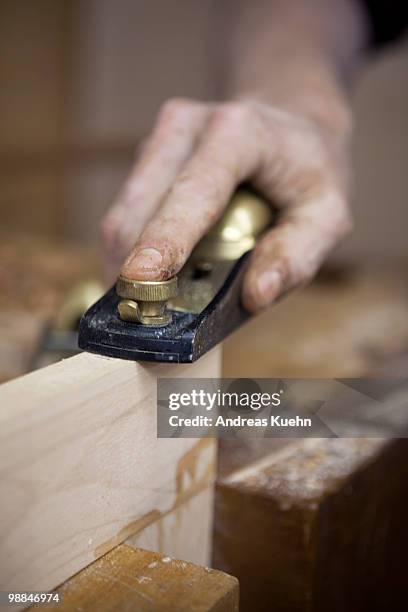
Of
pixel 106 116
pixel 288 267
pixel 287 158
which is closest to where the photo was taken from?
pixel 288 267

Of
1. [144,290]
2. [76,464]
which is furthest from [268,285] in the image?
[76,464]

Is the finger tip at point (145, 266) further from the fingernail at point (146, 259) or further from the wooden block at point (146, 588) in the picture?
the wooden block at point (146, 588)

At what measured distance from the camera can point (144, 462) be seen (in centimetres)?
60

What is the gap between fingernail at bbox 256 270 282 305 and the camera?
78 centimetres

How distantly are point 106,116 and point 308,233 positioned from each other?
80.7 inches

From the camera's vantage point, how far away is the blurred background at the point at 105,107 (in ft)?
7.88

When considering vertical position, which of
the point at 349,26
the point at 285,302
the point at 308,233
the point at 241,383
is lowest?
the point at 285,302

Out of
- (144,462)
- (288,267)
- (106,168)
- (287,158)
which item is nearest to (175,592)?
(144,462)

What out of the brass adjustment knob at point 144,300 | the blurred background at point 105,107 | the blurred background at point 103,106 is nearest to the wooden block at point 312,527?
the brass adjustment knob at point 144,300

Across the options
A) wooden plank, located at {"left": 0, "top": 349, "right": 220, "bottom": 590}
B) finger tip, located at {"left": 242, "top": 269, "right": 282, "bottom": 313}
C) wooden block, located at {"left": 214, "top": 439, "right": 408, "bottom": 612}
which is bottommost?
wooden block, located at {"left": 214, "top": 439, "right": 408, "bottom": 612}

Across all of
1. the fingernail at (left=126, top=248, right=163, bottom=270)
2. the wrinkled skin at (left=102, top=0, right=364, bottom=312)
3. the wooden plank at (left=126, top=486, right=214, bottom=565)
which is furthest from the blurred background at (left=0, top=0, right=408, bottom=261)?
the fingernail at (left=126, top=248, right=163, bottom=270)

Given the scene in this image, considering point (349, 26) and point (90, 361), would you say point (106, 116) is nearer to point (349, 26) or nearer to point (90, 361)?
point (349, 26)

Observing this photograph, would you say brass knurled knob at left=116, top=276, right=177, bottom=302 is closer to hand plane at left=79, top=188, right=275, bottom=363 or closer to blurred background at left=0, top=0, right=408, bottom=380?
hand plane at left=79, top=188, right=275, bottom=363

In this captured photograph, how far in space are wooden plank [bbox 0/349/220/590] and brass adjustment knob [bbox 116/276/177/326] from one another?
0.13ft
